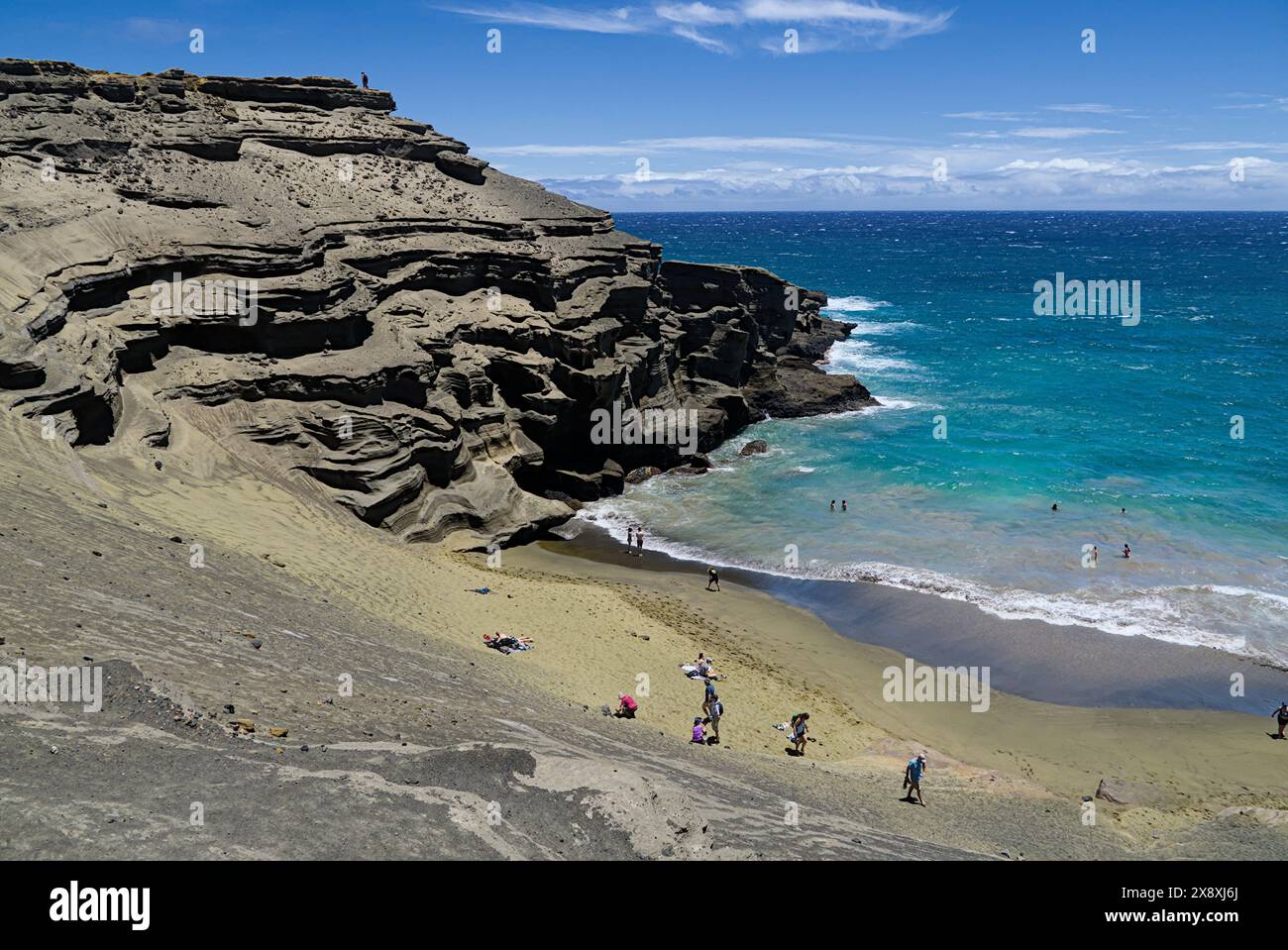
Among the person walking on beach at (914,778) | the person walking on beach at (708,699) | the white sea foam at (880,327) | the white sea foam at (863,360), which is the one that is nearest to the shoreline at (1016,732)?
the person walking on beach at (708,699)

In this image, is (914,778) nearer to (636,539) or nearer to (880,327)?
(636,539)

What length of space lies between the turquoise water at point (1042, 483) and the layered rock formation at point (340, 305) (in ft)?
15.1

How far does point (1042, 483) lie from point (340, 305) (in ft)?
90.6

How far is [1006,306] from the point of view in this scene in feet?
303

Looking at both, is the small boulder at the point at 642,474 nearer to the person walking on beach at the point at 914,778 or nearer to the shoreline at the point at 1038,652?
the shoreline at the point at 1038,652

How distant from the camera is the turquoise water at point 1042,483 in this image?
2845 centimetres

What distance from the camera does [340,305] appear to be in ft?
96.7

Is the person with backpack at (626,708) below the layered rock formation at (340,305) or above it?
below

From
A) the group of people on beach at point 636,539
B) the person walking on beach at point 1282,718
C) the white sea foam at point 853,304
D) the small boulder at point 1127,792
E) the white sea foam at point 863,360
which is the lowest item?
the small boulder at point 1127,792

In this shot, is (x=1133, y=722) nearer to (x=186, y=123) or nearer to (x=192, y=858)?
(x=192, y=858)

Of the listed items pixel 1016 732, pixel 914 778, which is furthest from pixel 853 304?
pixel 914 778

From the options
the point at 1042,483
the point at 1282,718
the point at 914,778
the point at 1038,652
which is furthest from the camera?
the point at 1042,483

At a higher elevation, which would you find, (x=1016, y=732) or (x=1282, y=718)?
(x=1282, y=718)
